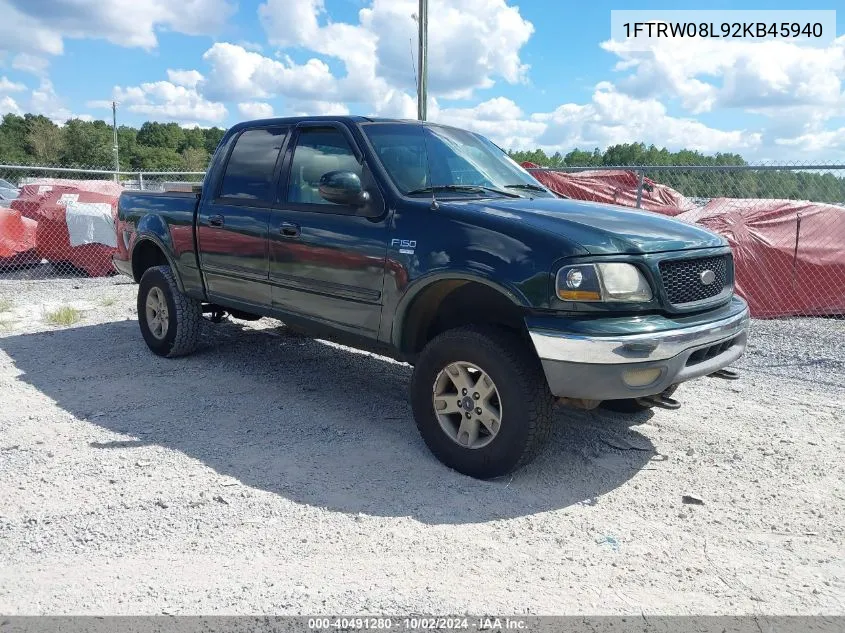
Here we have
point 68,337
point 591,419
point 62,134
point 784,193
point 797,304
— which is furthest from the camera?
point 62,134

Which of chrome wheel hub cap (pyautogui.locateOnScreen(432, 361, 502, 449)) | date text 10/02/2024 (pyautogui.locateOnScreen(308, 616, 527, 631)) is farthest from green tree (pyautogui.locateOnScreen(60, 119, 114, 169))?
date text 10/02/2024 (pyautogui.locateOnScreen(308, 616, 527, 631))

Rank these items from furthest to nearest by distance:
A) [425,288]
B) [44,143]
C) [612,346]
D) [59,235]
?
[44,143] < [59,235] < [425,288] < [612,346]

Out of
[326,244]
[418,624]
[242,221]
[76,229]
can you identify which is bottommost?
→ [418,624]

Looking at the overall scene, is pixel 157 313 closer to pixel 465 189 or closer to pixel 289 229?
pixel 289 229

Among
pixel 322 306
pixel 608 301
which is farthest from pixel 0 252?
pixel 608 301

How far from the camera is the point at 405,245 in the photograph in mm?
4152

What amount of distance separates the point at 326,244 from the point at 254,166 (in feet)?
4.04

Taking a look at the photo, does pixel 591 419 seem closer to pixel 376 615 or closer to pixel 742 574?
pixel 742 574

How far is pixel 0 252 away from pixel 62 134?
208 ft

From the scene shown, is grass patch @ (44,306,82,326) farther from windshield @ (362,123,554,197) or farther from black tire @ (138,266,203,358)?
windshield @ (362,123,554,197)

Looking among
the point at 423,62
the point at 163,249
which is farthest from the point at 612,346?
the point at 423,62

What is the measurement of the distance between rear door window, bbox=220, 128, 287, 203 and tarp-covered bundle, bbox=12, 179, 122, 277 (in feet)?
21.4

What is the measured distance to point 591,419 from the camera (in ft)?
16.4

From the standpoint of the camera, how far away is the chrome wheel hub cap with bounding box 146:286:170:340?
6.41 m
